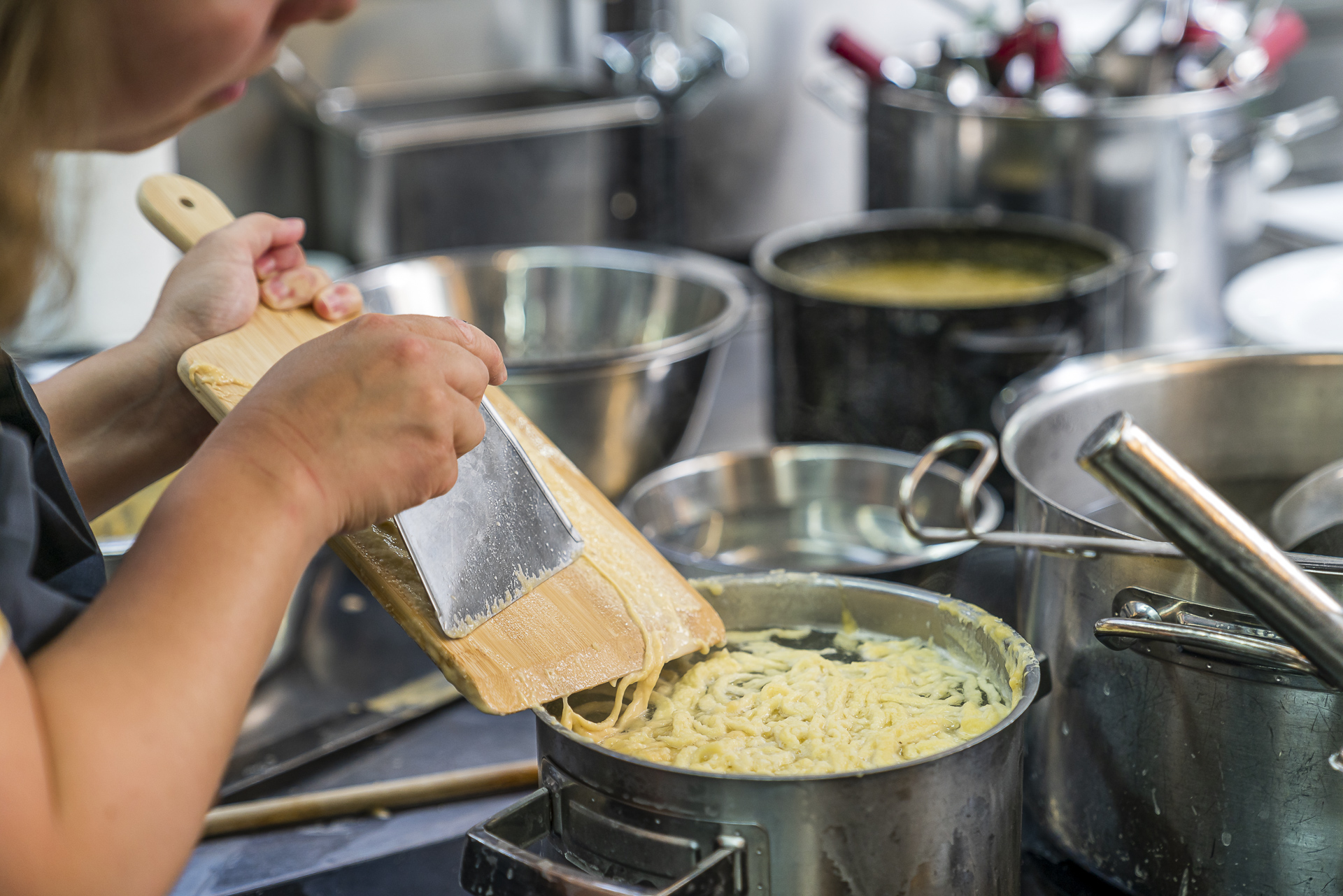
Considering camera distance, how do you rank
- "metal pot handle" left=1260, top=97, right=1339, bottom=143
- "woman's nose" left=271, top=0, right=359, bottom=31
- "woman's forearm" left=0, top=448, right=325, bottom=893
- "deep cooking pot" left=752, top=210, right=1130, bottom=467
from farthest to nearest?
1. "metal pot handle" left=1260, top=97, right=1339, bottom=143
2. "deep cooking pot" left=752, top=210, right=1130, bottom=467
3. "woman's nose" left=271, top=0, right=359, bottom=31
4. "woman's forearm" left=0, top=448, right=325, bottom=893

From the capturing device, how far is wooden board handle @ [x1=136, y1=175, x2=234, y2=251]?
0.82m

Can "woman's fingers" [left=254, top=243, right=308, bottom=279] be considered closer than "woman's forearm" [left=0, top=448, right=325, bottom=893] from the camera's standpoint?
No

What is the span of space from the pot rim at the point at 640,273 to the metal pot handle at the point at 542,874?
54 centimetres

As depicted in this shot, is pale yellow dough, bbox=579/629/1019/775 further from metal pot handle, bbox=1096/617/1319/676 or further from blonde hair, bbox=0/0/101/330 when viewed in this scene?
blonde hair, bbox=0/0/101/330

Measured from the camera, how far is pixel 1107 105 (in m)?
1.51

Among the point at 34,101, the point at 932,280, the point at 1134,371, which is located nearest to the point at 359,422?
the point at 34,101

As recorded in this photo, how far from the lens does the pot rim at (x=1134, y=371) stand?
80cm

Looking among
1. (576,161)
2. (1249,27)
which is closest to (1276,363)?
(1249,27)

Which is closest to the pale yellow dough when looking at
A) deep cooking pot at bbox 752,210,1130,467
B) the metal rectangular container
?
deep cooking pot at bbox 752,210,1130,467

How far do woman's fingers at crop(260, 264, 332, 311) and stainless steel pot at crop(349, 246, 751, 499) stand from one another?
27 cm

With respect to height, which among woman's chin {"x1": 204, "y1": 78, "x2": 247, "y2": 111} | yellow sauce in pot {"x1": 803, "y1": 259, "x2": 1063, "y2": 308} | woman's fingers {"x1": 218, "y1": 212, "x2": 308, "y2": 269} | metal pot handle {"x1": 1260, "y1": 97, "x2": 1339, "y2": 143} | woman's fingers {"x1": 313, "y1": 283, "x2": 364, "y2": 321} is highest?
woman's chin {"x1": 204, "y1": 78, "x2": 247, "y2": 111}

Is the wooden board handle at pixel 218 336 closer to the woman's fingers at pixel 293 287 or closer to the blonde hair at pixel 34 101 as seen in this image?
the woman's fingers at pixel 293 287

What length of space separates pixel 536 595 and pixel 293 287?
264 millimetres

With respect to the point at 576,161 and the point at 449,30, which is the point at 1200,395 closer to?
the point at 576,161
